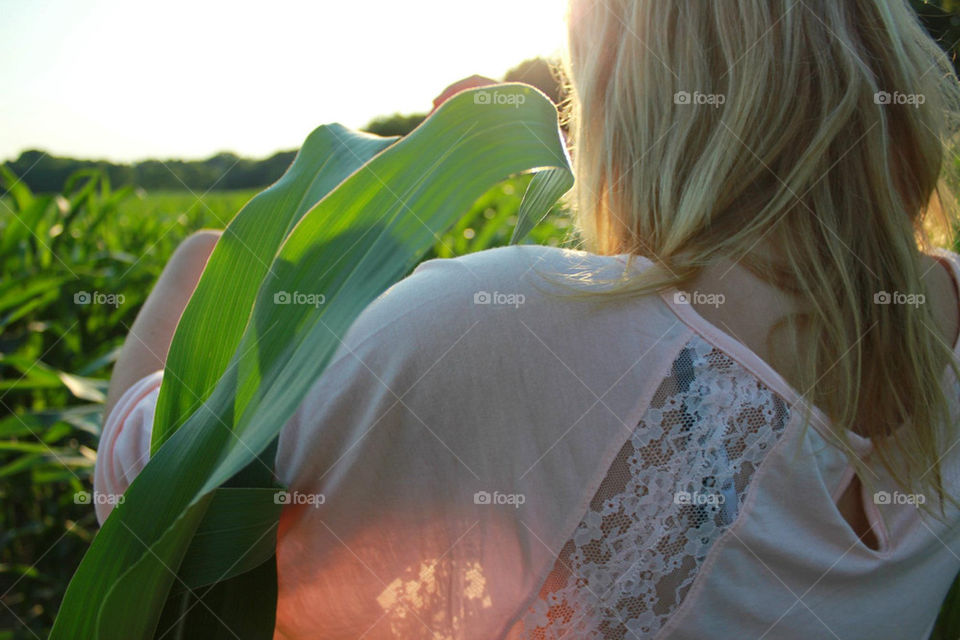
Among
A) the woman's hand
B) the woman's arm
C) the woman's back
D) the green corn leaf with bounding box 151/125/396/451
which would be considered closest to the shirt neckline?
the woman's back

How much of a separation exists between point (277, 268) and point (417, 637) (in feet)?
1.33

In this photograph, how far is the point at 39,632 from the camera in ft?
4.61

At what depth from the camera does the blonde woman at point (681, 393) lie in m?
0.55

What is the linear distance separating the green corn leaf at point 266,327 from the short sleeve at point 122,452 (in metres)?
0.17

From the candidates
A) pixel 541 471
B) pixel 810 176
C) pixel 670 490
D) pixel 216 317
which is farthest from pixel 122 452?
pixel 810 176

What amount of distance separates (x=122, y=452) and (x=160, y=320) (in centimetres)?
26

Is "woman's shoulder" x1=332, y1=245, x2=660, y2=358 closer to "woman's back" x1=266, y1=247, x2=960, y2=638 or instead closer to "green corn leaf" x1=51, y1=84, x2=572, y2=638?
"woman's back" x1=266, y1=247, x2=960, y2=638

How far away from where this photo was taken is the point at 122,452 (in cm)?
55

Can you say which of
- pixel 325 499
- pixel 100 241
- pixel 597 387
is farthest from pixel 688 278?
pixel 100 241

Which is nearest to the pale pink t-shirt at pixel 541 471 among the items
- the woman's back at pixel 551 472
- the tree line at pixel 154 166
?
the woman's back at pixel 551 472

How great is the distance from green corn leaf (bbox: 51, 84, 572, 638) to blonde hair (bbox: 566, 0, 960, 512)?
0.98 ft

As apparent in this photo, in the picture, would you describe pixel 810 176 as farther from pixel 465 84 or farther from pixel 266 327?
pixel 266 327

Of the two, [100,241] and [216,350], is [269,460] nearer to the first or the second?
[216,350]

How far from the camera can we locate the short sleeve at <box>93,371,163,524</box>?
541mm
